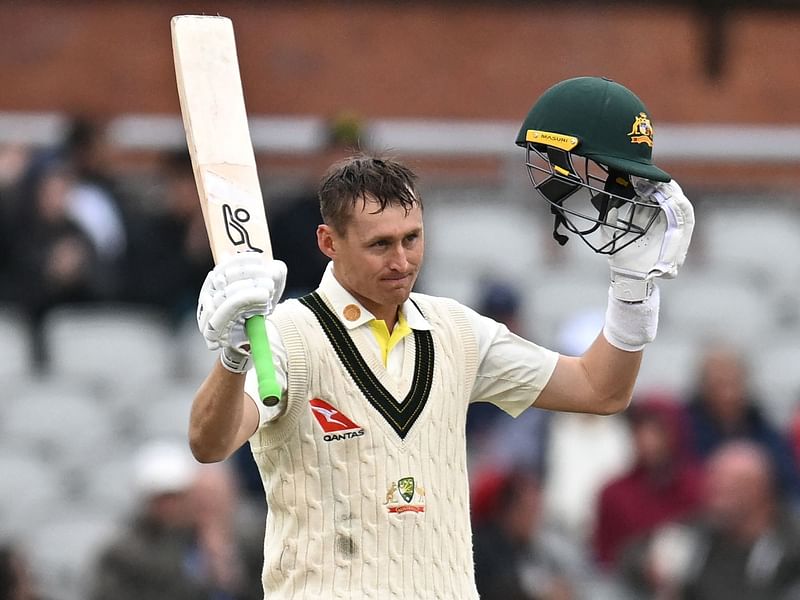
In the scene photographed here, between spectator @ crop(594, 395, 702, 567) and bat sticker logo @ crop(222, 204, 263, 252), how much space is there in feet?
11.8

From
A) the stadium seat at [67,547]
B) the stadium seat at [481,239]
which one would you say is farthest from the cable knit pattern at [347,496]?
the stadium seat at [481,239]

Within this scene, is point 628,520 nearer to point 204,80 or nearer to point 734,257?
point 734,257

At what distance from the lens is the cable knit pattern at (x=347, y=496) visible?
336 centimetres

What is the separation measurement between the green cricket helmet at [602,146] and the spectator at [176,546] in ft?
9.75

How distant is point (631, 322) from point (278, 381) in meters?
0.80

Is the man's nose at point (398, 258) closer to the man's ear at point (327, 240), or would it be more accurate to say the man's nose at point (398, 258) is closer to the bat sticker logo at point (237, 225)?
the man's ear at point (327, 240)

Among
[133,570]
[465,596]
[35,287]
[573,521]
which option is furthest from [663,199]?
[35,287]

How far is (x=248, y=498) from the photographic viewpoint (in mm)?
6719

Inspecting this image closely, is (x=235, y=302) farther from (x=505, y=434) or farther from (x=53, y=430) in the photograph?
(x=53, y=430)

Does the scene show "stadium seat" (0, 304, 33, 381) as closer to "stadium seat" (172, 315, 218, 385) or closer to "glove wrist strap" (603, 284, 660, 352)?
"stadium seat" (172, 315, 218, 385)

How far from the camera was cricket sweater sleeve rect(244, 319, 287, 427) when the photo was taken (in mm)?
3309

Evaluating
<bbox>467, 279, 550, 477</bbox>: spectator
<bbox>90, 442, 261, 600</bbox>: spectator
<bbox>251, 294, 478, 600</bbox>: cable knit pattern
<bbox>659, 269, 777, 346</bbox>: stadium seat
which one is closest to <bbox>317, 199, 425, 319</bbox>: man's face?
<bbox>251, 294, 478, 600</bbox>: cable knit pattern

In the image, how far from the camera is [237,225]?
3406 millimetres

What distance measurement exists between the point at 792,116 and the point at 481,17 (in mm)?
1710
